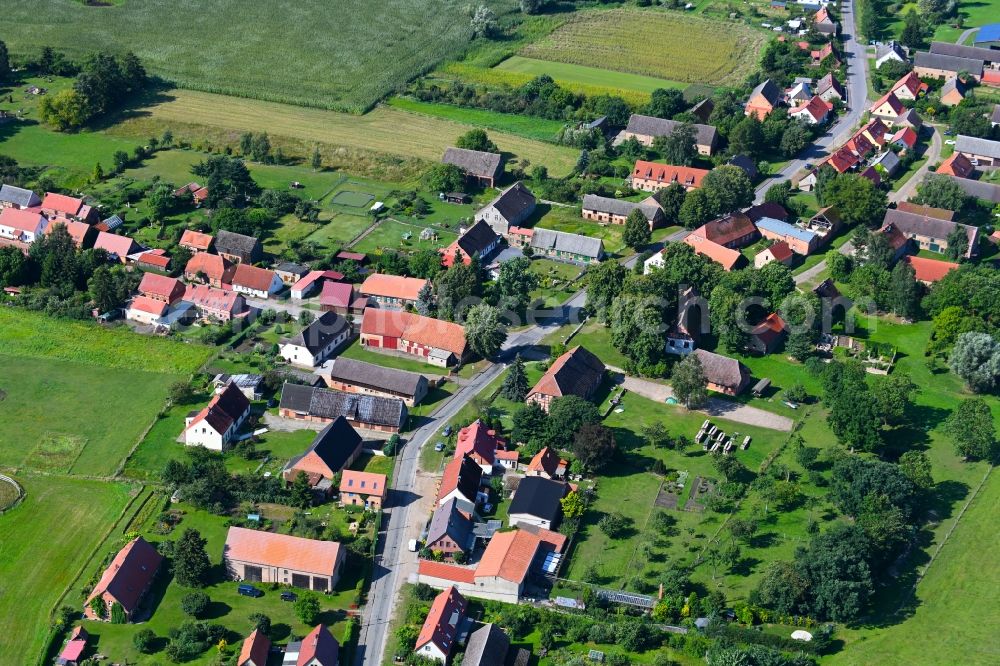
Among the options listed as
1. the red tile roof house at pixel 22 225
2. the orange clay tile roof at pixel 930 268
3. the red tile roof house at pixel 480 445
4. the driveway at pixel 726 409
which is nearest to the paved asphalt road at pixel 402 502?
the red tile roof house at pixel 480 445

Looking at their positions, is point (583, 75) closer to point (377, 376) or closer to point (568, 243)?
point (568, 243)

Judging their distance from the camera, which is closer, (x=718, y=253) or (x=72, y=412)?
(x=72, y=412)

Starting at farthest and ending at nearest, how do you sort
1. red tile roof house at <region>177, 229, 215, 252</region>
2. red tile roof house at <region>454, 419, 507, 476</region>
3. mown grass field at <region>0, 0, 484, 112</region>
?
mown grass field at <region>0, 0, 484, 112</region>
red tile roof house at <region>177, 229, 215, 252</region>
red tile roof house at <region>454, 419, 507, 476</region>

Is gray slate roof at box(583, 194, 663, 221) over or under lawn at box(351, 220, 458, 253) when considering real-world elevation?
over

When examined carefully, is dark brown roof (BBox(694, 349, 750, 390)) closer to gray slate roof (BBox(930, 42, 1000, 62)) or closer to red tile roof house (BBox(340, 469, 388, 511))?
red tile roof house (BBox(340, 469, 388, 511))

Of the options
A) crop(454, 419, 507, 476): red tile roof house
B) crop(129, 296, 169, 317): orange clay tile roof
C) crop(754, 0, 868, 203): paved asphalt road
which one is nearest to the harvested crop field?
crop(754, 0, 868, 203): paved asphalt road

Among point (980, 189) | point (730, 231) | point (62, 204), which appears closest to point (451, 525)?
point (730, 231)

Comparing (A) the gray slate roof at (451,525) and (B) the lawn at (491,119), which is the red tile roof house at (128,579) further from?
(B) the lawn at (491,119)
